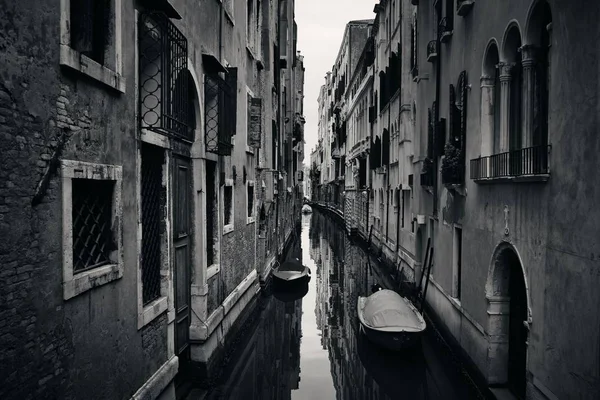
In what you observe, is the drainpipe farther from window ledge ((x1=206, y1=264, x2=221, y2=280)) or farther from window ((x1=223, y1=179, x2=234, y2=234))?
window ledge ((x1=206, y1=264, x2=221, y2=280))

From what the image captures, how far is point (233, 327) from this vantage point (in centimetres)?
1106

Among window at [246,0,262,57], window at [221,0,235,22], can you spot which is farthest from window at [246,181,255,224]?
window at [221,0,235,22]

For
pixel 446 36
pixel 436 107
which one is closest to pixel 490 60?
pixel 446 36

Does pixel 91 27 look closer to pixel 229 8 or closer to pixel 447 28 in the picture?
pixel 229 8

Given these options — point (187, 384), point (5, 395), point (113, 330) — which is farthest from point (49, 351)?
point (187, 384)

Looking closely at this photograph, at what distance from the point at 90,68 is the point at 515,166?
17.8 feet

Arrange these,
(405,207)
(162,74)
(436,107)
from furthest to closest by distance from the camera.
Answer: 1. (405,207)
2. (436,107)
3. (162,74)

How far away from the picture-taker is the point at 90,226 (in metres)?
5.01

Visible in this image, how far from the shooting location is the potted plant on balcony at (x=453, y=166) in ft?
32.4

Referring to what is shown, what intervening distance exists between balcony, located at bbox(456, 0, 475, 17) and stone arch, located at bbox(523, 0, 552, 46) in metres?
2.82

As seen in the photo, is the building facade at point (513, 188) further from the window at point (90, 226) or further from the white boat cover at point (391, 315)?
the window at point (90, 226)

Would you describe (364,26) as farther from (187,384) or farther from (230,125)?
(187,384)

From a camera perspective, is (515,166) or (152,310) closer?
(152,310)

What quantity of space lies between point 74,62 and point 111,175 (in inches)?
48.6
